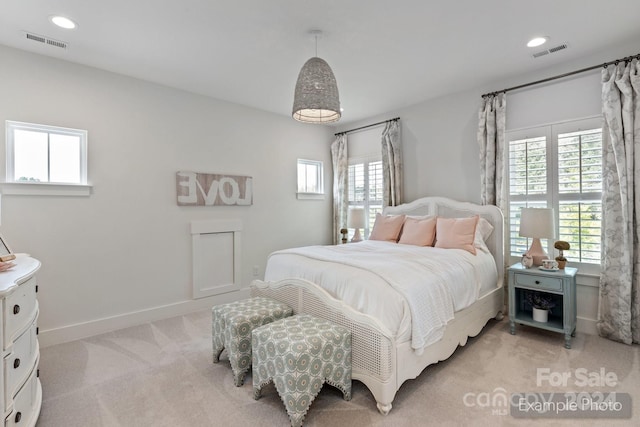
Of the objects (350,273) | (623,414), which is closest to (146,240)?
(350,273)

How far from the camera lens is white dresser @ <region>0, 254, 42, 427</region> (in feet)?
4.88

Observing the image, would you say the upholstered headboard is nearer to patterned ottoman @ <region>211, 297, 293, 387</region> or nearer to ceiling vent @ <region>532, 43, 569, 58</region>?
ceiling vent @ <region>532, 43, 569, 58</region>

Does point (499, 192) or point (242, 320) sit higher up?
point (499, 192)

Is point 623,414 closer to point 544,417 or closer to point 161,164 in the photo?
point 544,417

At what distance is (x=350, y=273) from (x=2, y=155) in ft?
10.6

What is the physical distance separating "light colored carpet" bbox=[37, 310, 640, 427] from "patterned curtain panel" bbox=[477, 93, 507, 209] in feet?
4.92

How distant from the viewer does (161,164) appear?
3.72 metres

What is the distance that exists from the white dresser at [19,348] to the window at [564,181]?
4.23 meters

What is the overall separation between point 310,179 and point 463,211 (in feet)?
8.38

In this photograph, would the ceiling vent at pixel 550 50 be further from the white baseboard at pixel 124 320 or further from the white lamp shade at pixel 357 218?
the white baseboard at pixel 124 320

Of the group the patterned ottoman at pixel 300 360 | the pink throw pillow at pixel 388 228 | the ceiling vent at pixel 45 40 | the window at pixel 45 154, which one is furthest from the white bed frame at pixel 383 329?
the ceiling vent at pixel 45 40

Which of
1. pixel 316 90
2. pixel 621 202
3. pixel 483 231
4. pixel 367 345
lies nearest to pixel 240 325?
pixel 367 345

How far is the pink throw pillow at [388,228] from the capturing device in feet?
13.0

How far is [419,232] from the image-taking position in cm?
369
